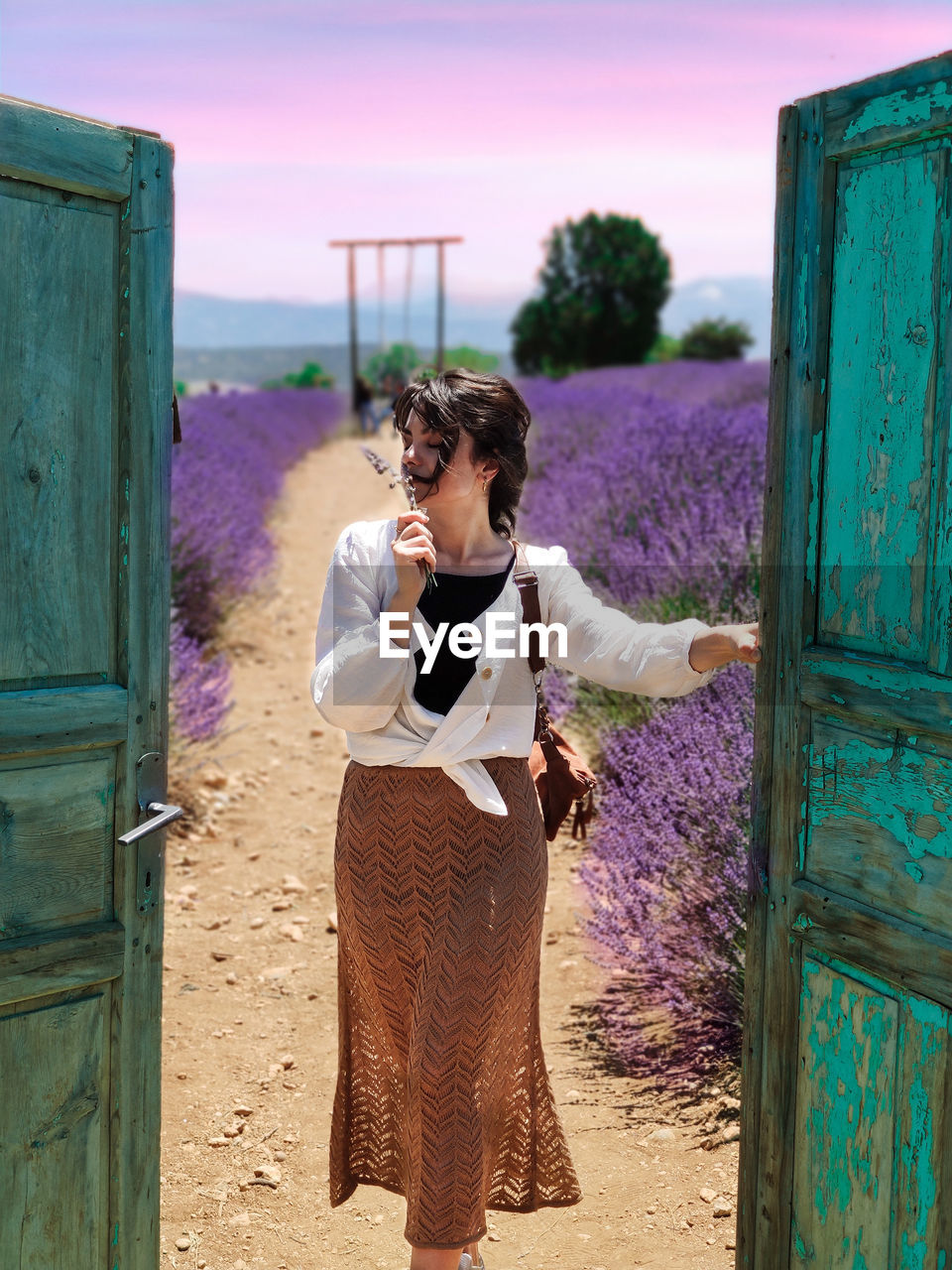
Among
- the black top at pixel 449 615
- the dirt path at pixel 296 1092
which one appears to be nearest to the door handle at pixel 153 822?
the black top at pixel 449 615

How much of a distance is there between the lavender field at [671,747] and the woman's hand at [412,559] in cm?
154

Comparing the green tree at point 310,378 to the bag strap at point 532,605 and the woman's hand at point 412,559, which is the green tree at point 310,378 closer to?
the bag strap at point 532,605

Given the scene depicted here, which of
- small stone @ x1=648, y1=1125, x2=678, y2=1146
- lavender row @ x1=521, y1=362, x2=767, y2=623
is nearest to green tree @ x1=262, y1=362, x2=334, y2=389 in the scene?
lavender row @ x1=521, y1=362, x2=767, y2=623

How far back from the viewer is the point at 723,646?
2283mm

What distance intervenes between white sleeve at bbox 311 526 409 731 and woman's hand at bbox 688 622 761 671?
1.69 feet

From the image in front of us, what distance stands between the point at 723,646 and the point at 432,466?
0.62 m

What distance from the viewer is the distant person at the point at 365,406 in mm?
27734

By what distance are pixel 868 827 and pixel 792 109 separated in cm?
114

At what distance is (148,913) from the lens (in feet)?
7.02

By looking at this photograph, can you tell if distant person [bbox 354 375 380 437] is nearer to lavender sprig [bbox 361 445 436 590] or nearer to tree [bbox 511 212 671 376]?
tree [bbox 511 212 671 376]

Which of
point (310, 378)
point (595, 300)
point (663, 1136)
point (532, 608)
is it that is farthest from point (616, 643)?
point (595, 300)

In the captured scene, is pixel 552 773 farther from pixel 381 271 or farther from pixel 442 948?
pixel 381 271

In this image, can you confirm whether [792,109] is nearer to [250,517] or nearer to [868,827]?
[868,827]

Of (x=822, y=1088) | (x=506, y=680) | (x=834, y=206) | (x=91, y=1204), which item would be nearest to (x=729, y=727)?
(x=506, y=680)
